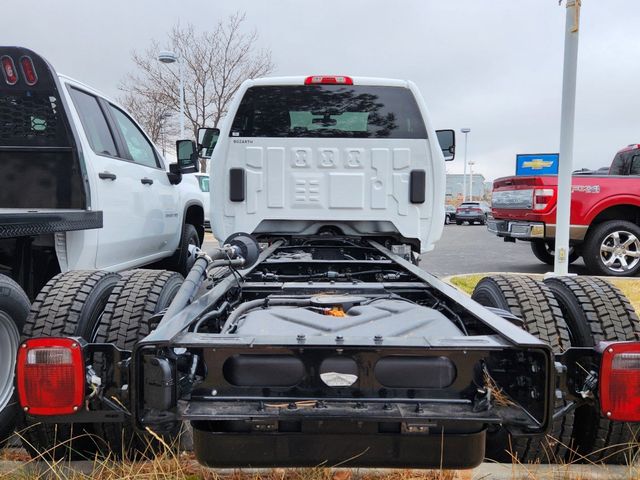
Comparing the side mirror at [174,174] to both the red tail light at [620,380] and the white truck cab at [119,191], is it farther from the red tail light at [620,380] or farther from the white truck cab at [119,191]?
the red tail light at [620,380]

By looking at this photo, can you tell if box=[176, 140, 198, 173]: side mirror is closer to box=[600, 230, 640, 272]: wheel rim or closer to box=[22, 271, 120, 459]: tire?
box=[22, 271, 120, 459]: tire

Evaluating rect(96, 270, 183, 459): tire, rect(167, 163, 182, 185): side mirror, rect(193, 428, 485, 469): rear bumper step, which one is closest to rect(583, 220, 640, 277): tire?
rect(167, 163, 182, 185): side mirror

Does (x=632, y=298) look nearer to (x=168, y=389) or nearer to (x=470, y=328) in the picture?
(x=470, y=328)

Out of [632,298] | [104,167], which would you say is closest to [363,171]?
[104,167]

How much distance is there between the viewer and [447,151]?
16.2ft

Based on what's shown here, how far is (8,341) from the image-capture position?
2.46 meters

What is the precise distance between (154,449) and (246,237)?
1.18 m

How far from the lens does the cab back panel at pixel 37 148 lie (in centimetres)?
337

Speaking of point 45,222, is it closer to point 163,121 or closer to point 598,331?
point 598,331

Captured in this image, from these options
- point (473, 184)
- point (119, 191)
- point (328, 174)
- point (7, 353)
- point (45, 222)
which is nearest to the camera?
point (7, 353)

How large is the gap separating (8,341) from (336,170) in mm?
2661

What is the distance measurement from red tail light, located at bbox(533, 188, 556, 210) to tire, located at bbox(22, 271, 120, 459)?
7.35m

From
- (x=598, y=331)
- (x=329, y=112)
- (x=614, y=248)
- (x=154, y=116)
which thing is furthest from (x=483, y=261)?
(x=154, y=116)

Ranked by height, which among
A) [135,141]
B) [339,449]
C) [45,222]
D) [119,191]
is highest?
[135,141]
